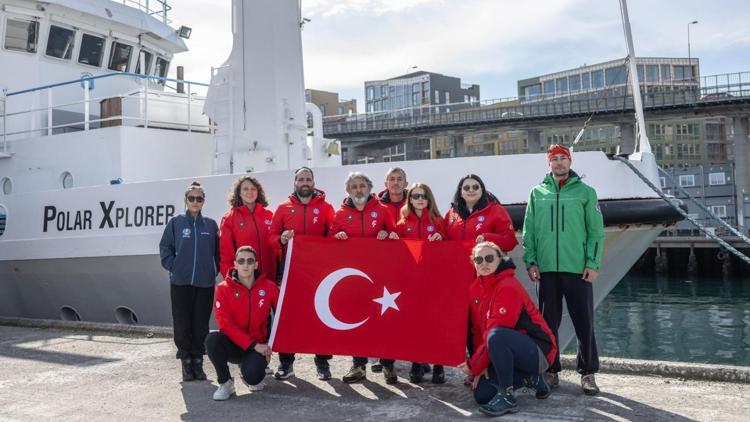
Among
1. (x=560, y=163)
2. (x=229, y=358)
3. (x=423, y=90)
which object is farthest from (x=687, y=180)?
(x=229, y=358)

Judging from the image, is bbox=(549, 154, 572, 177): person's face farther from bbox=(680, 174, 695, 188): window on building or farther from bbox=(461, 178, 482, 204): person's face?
bbox=(680, 174, 695, 188): window on building

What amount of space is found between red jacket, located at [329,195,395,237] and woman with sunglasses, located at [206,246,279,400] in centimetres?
70

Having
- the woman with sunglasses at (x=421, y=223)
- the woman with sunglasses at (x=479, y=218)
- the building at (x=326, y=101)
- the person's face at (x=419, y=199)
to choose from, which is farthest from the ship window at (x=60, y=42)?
the building at (x=326, y=101)

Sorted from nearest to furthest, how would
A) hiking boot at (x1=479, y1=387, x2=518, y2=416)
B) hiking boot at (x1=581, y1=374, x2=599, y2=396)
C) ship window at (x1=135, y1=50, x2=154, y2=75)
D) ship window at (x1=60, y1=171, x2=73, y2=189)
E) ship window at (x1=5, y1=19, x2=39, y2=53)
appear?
hiking boot at (x1=479, y1=387, x2=518, y2=416)
hiking boot at (x1=581, y1=374, x2=599, y2=396)
ship window at (x1=60, y1=171, x2=73, y2=189)
ship window at (x1=5, y1=19, x2=39, y2=53)
ship window at (x1=135, y1=50, x2=154, y2=75)

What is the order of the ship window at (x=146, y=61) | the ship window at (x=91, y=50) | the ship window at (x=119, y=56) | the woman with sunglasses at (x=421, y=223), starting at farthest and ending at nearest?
Result: the ship window at (x=146, y=61) < the ship window at (x=119, y=56) < the ship window at (x=91, y=50) < the woman with sunglasses at (x=421, y=223)

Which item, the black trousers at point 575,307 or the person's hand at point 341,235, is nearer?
the black trousers at point 575,307

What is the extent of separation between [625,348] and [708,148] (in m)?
66.2

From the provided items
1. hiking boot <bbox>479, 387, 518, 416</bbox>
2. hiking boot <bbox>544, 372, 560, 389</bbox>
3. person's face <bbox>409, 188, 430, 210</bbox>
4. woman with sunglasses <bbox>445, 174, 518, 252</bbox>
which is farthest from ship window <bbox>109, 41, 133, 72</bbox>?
hiking boot <bbox>479, 387, 518, 416</bbox>

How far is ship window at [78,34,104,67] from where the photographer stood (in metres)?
10.6

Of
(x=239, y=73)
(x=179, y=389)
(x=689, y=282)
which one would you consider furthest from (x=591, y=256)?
(x=689, y=282)

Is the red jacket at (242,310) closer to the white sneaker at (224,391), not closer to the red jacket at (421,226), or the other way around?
the white sneaker at (224,391)

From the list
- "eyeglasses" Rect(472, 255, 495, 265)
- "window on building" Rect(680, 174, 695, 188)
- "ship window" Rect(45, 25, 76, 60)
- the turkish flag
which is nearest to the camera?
"eyeglasses" Rect(472, 255, 495, 265)

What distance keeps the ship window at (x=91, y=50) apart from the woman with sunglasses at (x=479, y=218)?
7.98 metres

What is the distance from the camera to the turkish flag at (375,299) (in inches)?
181
